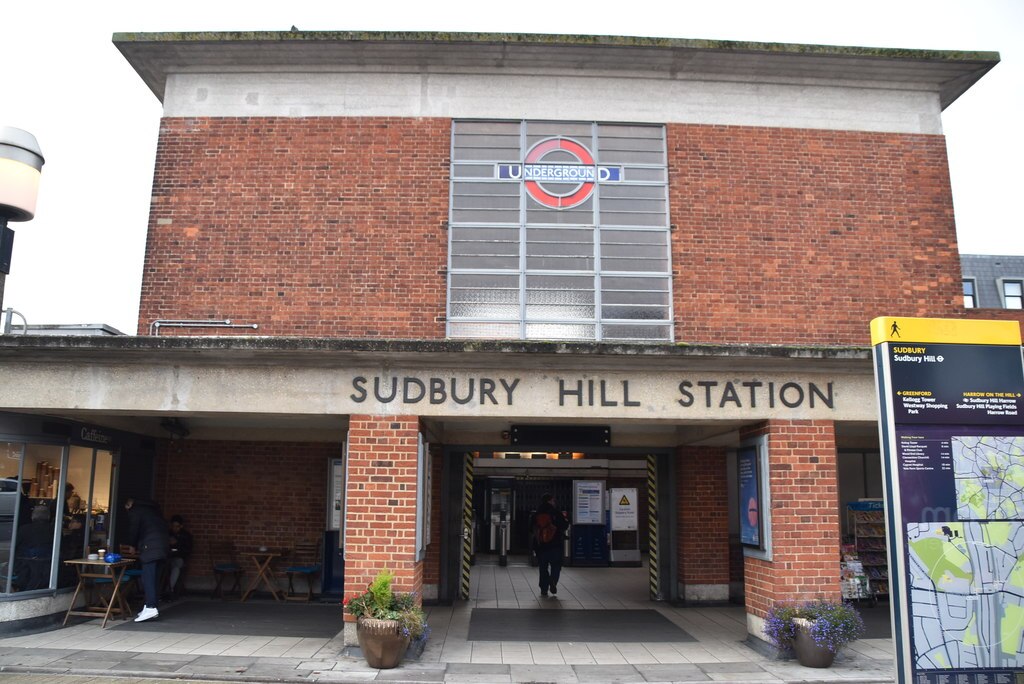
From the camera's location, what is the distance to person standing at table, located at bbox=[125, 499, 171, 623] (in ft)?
37.3

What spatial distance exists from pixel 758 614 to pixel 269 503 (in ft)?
26.0

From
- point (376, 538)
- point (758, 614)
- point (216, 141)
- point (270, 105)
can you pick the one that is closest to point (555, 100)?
point (270, 105)

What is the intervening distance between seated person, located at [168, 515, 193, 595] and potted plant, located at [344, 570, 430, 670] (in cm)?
486

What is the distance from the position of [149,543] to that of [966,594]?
10129 millimetres

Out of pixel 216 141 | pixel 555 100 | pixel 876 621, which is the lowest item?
pixel 876 621

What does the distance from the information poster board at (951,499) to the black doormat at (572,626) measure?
15.6 ft

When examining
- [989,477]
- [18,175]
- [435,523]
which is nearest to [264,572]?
[435,523]

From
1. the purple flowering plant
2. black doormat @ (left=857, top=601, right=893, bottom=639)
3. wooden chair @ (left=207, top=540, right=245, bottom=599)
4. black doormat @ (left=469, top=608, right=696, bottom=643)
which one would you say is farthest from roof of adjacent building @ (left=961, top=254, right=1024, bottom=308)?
wooden chair @ (left=207, top=540, right=245, bottom=599)

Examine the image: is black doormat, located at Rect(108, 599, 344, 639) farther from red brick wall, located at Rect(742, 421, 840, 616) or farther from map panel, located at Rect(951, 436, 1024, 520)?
map panel, located at Rect(951, 436, 1024, 520)

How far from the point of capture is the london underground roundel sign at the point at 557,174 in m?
12.0

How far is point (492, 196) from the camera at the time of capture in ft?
39.1

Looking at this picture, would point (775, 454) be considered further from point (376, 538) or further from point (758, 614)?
point (376, 538)

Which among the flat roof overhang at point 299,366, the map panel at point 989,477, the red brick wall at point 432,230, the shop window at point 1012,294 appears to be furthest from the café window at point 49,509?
the shop window at point 1012,294

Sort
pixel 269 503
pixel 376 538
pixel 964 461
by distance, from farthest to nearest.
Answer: pixel 269 503, pixel 376 538, pixel 964 461
